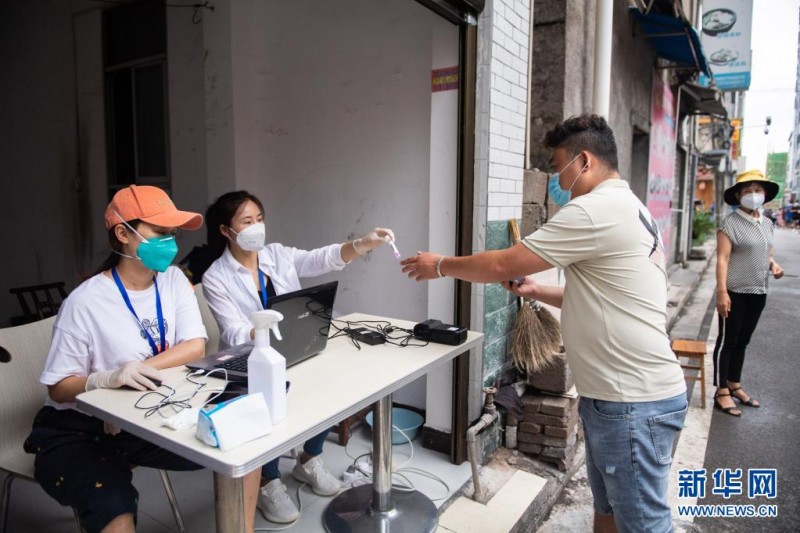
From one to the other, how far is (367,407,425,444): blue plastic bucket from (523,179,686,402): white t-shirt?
1765 millimetres

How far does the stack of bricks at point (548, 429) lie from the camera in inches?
129

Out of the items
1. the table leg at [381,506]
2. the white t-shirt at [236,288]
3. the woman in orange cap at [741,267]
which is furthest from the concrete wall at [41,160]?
the woman in orange cap at [741,267]

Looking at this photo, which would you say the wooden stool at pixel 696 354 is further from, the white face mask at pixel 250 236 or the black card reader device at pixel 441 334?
the white face mask at pixel 250 236

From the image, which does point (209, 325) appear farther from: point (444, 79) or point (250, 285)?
point (444, 79)

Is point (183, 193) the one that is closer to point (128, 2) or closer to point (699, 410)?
point (128, 2)

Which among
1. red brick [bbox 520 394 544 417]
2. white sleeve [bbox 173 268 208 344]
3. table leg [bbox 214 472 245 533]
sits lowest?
red brick [bbox 520 394 544 417]

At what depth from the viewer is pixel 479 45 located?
307 centimetres

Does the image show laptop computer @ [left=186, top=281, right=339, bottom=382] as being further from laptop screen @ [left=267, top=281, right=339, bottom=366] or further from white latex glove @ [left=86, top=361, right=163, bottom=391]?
white latex glove @ [left=86, top=361, right=163, bottom=391]

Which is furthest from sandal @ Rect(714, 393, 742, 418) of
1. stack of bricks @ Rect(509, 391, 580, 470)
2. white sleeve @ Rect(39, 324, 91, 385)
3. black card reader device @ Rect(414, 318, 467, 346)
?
white sleeve @ Rect(39, 324, 91, 385)

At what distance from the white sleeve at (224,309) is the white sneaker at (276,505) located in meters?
0.76

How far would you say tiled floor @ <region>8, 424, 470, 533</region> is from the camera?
8.52ft

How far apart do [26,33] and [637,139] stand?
8.23 metres

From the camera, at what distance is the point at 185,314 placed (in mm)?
2326

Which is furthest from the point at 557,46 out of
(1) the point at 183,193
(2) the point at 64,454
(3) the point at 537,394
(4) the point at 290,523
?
(2) the point at 64,454
